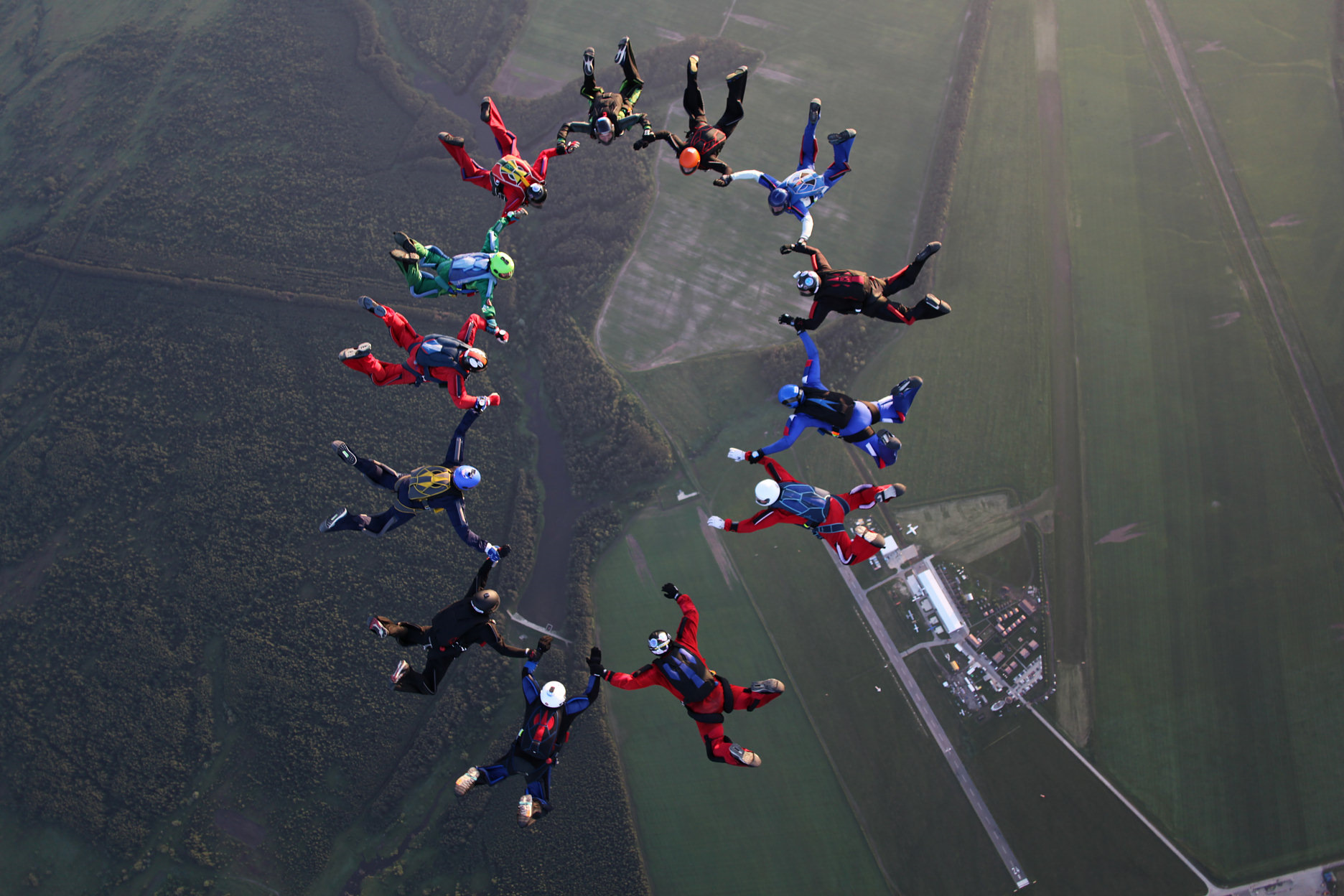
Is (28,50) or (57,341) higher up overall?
(28,50)

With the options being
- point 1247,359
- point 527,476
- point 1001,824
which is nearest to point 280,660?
point 527,476

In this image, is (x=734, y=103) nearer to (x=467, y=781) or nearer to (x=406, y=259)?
(x=406, y=259)

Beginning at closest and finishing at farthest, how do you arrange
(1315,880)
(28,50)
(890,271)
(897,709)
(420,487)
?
(420,487) → (1315,880) → (897,709) → (890,271) → (28,50)

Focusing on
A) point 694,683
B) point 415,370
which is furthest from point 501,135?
point 694,683

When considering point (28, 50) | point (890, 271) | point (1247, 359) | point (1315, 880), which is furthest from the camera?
point (28, 50)

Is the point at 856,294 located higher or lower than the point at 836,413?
higher

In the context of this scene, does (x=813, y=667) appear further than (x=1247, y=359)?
No

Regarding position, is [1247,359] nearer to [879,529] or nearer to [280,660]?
[879,529]
